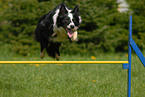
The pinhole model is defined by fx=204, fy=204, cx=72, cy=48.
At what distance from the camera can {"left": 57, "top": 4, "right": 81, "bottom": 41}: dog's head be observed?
2.35m

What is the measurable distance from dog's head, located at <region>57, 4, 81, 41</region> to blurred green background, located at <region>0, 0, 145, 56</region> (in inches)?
28.7

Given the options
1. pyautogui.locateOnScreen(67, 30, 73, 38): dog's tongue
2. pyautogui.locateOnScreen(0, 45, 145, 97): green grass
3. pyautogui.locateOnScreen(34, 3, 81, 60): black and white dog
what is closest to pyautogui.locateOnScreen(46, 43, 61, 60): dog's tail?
pyautogui.locateOnScreen(34, 3, 81, 60): black and white dog

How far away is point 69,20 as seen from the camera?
2350mm

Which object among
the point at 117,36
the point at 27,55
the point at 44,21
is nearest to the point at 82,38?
the point at 27,55

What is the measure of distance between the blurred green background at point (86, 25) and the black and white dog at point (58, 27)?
0.64 m

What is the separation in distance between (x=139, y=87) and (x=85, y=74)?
111cm

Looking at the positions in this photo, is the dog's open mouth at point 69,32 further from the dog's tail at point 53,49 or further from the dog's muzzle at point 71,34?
the dog's tail at point 53,49

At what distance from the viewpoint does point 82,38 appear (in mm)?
5602

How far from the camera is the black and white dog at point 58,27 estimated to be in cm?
236

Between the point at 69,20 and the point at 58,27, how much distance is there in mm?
199

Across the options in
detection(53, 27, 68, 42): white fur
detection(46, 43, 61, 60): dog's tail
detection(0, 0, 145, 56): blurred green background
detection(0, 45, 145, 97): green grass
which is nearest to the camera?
→ detection(53, 27, 68, 42): white fur

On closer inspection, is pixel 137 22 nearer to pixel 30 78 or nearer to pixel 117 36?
pixel 117 36

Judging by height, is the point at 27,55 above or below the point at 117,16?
below

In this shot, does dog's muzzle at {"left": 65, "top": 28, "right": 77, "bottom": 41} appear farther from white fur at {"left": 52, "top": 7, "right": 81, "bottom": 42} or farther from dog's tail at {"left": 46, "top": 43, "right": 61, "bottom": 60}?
dog's tail at {"left": 46, "top": 43, "right": 61, "bottom": 60}
